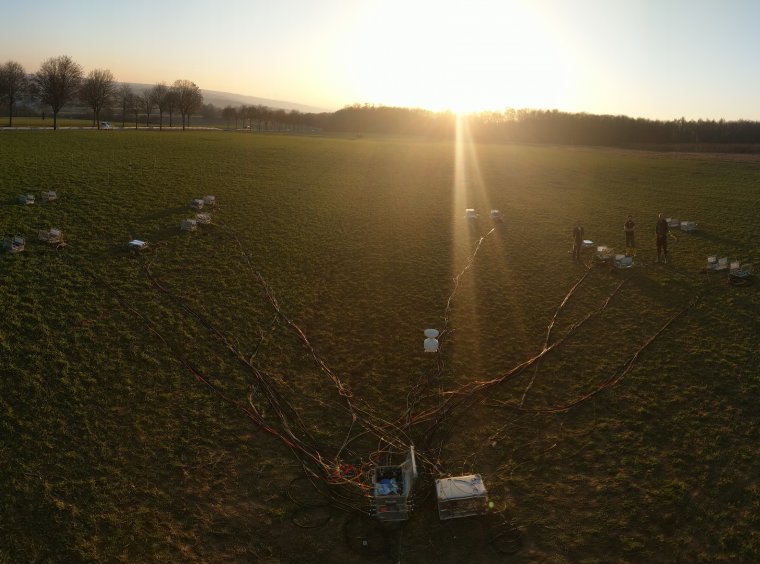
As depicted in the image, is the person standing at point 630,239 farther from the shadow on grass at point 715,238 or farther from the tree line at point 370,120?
the tree line at point 370,120

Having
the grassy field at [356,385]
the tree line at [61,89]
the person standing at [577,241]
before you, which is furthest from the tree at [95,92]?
the person standing at [577,241]

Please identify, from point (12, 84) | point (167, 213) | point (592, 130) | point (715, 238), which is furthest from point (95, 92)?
point (592, 130)

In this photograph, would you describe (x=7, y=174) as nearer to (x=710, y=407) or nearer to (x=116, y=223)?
(x=116, y=223)

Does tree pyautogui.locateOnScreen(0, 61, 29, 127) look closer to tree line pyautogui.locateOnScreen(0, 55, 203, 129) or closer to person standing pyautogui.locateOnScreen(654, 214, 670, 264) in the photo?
tree line pyautogui.locateOnScreen(0, 55, 203, 129)

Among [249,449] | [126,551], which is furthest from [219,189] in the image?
[126,551]

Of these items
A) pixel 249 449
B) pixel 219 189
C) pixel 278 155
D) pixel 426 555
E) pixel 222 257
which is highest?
pixel 278 155

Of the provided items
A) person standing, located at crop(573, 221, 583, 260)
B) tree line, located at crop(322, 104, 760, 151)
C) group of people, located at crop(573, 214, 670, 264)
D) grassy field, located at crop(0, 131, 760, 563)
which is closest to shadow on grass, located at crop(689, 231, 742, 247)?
grassy field, located at crop(0, 131, 760, 563)

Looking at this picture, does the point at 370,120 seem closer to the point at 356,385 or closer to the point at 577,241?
the point at 577,241

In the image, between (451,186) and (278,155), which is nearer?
(451,186)
